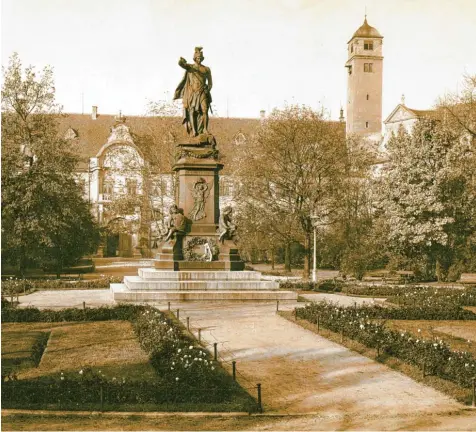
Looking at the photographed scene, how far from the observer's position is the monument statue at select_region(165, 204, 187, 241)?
2288 cm

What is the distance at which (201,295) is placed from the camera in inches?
846

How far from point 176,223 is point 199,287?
252 centimetres

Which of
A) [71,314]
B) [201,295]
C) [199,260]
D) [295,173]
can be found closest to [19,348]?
[71,314]

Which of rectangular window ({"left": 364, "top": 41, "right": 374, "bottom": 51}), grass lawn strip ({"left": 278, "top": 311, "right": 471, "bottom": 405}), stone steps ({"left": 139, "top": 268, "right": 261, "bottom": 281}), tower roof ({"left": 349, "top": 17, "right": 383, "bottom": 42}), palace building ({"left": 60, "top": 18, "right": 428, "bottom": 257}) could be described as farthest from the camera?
rectangular window ({"left": 364, "top": 41, "right": 374, "bottom": 51})

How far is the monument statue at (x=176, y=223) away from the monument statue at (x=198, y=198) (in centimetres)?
54

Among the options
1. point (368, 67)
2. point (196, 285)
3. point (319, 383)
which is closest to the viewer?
point (319, 383)

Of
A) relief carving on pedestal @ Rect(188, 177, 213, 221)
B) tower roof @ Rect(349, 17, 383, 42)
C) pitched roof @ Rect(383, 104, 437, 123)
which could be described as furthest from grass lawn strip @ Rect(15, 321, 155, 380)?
tower roof @ Rect(349, 17, 383, 42)

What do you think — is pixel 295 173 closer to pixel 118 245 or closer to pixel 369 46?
pixel 118 245

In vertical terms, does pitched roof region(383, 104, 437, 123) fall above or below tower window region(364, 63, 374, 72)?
below

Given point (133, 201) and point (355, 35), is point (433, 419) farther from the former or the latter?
point (355, 35)

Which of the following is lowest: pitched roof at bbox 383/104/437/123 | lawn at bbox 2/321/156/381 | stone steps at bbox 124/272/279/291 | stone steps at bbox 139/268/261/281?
lawn at bbox 2/321/156/381

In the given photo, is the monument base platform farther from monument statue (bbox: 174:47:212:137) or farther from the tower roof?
the tower roof

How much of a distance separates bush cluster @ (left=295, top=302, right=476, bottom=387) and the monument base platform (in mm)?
4192

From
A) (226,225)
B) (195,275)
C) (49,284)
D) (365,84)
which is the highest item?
(365,84)
